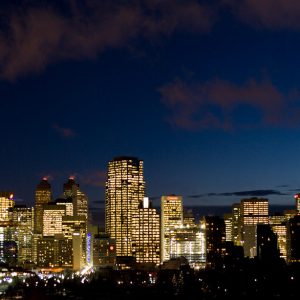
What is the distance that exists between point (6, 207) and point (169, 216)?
838 inches

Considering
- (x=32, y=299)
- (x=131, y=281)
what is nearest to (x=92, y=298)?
(x=32, y=299)

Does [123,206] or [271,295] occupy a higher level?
[123,206]

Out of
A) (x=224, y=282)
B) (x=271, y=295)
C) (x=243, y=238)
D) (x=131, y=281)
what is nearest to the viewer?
A: (x=271, y=295)

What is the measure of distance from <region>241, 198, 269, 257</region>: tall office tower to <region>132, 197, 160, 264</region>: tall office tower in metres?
8.96

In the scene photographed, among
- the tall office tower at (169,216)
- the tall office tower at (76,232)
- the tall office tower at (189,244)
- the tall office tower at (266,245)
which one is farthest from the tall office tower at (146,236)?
the tall office tower at (266,245)

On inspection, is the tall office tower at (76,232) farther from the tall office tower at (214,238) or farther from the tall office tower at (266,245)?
the tall office tower at (266,245)

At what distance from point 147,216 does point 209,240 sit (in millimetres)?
11642

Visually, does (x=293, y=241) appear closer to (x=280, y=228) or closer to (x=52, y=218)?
(x=280, y=228)

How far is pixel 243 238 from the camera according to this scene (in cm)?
8050

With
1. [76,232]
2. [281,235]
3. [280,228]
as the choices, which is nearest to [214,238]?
[281,235]

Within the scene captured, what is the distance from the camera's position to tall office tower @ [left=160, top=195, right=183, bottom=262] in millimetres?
82875

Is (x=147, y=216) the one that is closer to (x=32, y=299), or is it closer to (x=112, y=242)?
(x=112, y=242)

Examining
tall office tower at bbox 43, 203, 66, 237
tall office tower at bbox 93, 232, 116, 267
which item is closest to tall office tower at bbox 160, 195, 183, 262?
tall office tower at bbox 93, 232, 116, 267

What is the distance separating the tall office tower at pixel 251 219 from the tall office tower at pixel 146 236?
8.96 metres
